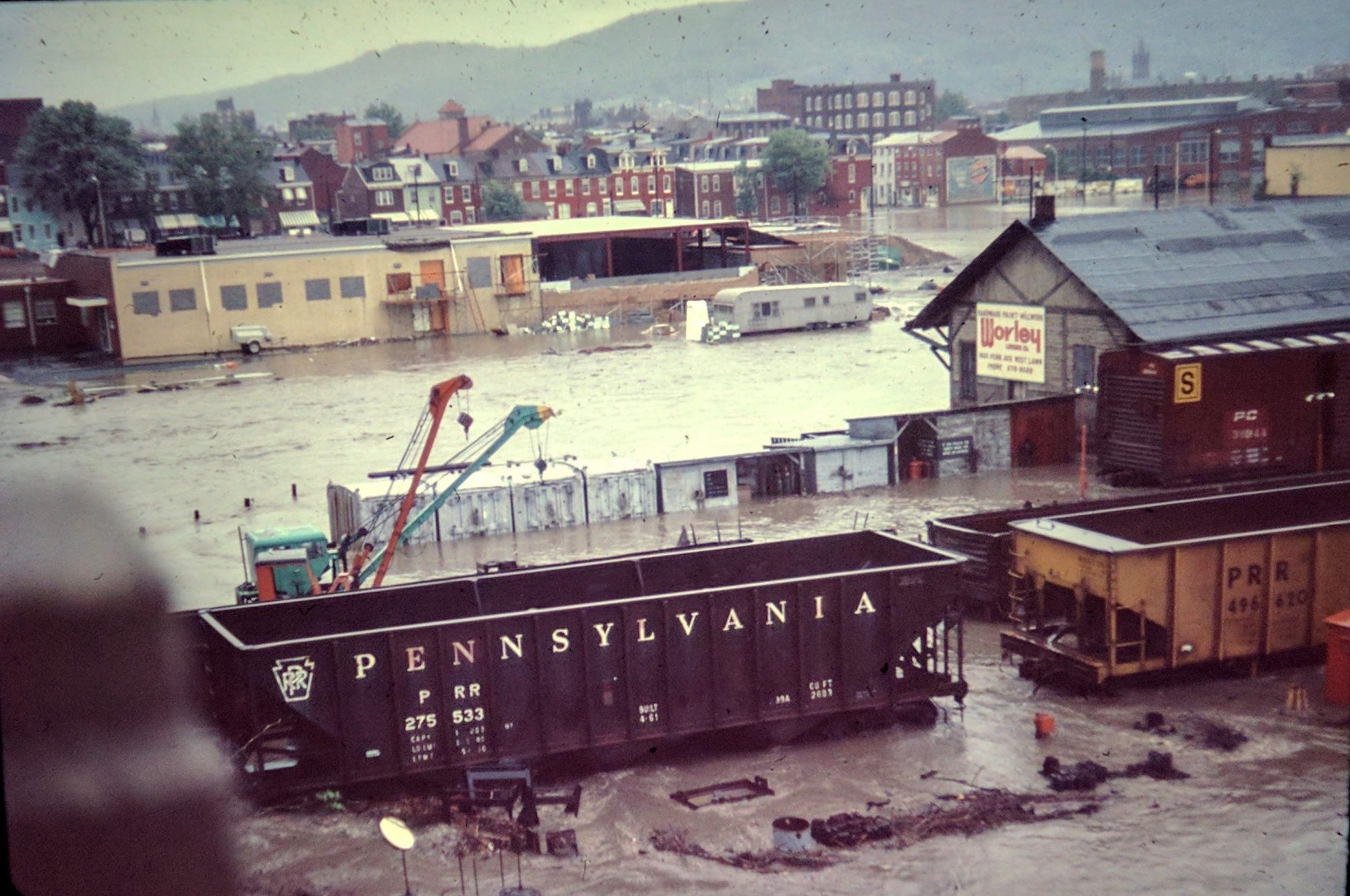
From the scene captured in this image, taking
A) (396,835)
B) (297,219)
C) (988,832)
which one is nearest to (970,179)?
(297,219)

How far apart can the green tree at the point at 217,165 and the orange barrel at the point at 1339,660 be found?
257 feet

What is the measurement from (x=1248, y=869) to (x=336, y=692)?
925 centimetres

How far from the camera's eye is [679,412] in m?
40.9

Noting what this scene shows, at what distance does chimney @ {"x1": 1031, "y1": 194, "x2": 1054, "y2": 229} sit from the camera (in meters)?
32.4

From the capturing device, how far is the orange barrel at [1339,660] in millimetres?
15750

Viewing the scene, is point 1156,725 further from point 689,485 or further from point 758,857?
point 689,485

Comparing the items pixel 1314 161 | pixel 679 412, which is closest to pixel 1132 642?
pixel 679 412

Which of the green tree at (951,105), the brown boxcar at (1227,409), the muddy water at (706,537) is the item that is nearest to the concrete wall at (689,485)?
the muddy water at (706,537)

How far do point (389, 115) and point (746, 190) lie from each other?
42731mm

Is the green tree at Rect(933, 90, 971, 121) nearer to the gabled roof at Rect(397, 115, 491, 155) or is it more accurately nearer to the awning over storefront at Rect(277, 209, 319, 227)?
the gabled roof at Rect(397, 115, 491, 155)

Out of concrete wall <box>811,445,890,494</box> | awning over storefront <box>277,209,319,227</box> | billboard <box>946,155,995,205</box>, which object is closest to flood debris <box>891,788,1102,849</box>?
concrete wall <box>811,445,890,494</box>

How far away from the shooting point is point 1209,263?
31.9 meters

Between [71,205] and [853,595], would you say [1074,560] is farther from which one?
[71,205]

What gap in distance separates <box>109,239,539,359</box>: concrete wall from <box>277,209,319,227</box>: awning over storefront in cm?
3357
